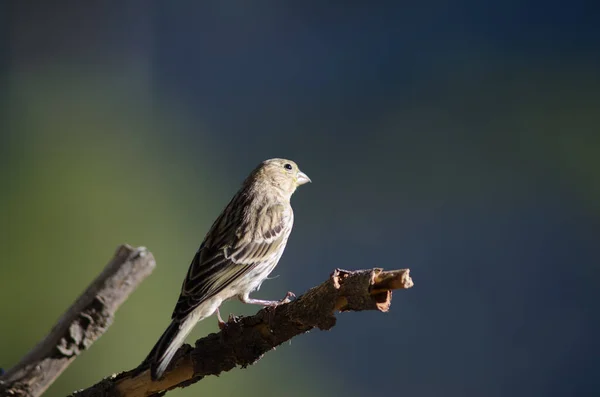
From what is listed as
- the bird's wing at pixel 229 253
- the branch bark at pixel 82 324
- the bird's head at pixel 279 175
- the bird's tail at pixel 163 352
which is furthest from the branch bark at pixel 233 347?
the bird's head at pixel 279 175

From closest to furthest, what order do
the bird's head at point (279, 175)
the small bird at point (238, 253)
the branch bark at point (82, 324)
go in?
1. the branch bark at point (82, 324)
2. the small bird at point (238, 253)
3. the bird's head at point (279, 175)

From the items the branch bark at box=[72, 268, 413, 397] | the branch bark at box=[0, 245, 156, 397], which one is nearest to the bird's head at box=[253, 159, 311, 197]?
the branch bark at box=[72, 268, 413, 397]

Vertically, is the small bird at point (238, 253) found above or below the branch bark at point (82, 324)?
above

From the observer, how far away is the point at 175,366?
2.25 meters

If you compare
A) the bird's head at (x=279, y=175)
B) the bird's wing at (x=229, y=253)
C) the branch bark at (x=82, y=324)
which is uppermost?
the bird's head at (x=279, y=175)

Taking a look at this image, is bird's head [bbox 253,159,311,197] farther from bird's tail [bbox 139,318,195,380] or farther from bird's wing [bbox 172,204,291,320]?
bird's tail [bbox 139,318,195,380]

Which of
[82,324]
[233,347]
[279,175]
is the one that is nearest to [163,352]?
[233,347]

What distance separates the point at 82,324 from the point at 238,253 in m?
1.18

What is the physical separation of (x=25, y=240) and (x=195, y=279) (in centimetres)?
272

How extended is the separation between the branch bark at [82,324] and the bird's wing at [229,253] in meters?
0.74

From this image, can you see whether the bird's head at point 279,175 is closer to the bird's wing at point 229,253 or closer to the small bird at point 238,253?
the small bird at point 238,253

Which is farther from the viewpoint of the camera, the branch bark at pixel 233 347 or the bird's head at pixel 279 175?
the bird's head at pixel 279 175

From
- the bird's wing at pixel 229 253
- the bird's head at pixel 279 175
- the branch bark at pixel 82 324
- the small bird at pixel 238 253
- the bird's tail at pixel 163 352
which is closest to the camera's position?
the branch bark at pixel 82 324

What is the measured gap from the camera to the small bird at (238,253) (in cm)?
240
